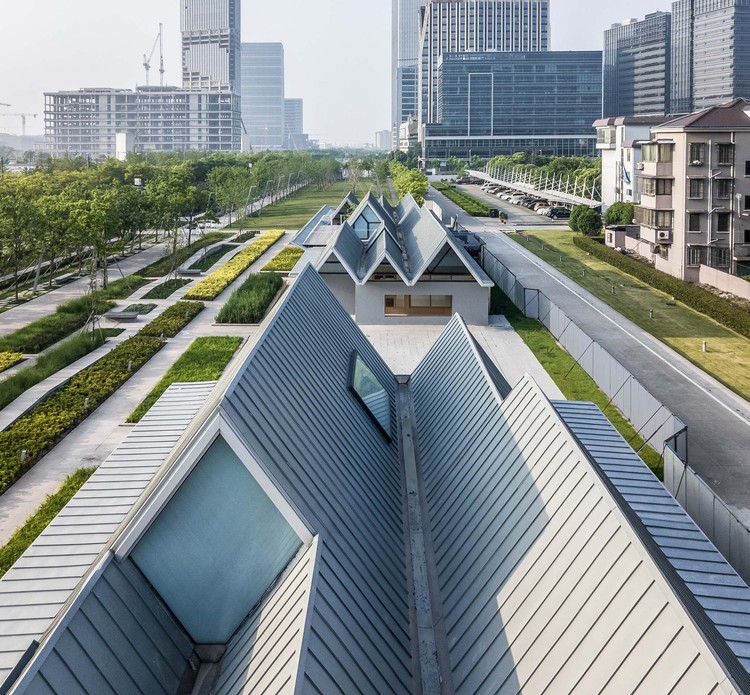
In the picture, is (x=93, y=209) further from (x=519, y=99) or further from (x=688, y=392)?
(x=519, y=99)

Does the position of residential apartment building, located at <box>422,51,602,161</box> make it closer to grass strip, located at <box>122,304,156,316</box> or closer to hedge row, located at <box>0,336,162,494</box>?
grass strip, located at <box>122,304,156,316</box>

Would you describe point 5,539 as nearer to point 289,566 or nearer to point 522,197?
point 289,566

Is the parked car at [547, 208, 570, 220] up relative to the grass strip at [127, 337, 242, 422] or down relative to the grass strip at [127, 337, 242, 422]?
up

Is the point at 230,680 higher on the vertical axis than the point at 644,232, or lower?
lower

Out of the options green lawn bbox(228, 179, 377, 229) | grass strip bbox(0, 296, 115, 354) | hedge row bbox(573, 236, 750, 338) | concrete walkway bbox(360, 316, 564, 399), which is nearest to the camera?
concrete walkway bbox(360, 316, 564, 399)

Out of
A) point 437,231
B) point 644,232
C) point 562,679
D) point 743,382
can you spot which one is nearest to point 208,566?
point 562,679

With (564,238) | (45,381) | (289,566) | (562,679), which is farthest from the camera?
(564,238)

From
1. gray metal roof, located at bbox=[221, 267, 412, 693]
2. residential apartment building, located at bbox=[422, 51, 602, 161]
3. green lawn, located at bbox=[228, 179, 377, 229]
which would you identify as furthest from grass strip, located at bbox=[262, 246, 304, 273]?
residential apartment building, located at bbox=[422, 51, 602, 161]
